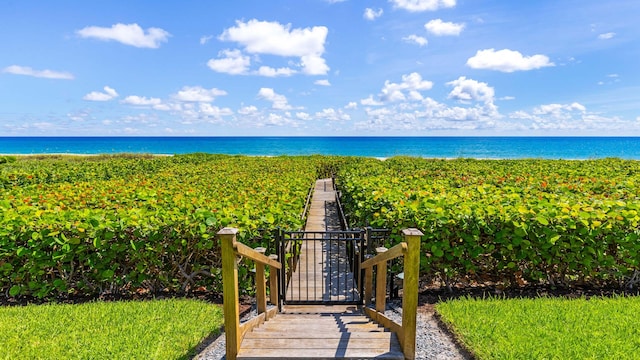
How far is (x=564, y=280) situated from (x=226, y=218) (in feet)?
19.5

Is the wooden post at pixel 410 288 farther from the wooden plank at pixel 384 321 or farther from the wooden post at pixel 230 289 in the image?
the wooden post at pixel 230 289

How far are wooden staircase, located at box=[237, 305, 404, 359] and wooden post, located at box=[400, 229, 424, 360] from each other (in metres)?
0.16

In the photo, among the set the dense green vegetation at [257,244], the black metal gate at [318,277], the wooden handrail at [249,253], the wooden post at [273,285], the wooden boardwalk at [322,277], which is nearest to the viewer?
the wooden handrail at [249,253]

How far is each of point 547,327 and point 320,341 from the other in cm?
300

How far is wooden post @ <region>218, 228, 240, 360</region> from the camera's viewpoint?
3383 mm

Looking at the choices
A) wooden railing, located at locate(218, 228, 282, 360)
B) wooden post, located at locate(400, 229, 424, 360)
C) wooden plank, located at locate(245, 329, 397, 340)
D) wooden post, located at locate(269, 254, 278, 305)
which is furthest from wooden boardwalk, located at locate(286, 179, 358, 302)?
wooden railing, located at locate(218, 228, 282, 360)

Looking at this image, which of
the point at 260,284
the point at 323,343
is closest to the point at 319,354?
the point at 323,343

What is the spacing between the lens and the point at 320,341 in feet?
12.7

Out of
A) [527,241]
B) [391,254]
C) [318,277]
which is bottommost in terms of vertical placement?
[318,277]

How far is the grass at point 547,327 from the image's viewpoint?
3.90 m

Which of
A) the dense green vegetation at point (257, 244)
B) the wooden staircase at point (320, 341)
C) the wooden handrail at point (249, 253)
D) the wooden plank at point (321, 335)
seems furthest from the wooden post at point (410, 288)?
the dense green vegetation at point (257, 244)

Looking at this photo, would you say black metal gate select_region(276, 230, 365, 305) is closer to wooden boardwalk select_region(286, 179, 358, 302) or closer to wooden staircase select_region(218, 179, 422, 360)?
wooden boardwalk select_region(286, 179, 358, 302)

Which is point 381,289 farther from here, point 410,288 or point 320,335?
point 410,288

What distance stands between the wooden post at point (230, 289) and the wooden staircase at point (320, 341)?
16 centimetres
